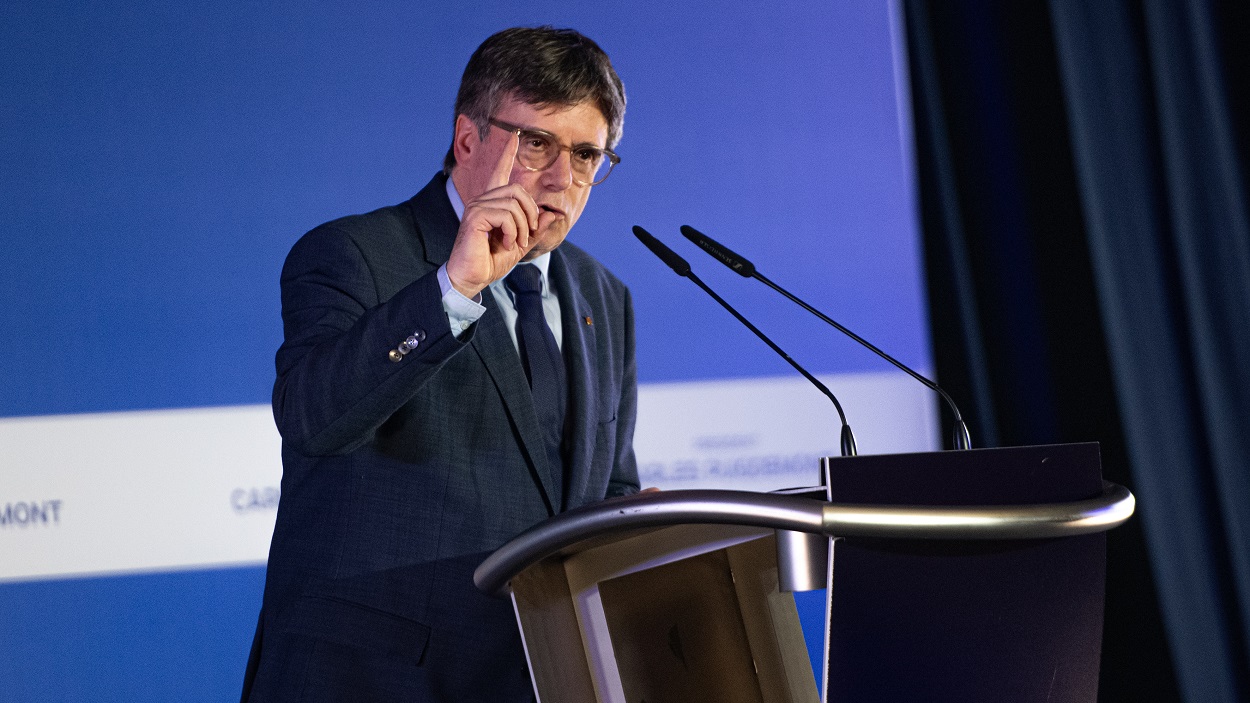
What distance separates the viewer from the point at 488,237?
4.31ft

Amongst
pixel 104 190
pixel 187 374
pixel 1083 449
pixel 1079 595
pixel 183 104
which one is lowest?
pixel 1079 595

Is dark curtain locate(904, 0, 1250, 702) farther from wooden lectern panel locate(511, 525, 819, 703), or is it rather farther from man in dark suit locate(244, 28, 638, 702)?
wooden lectern panel locate(511, 525, 819, 703)

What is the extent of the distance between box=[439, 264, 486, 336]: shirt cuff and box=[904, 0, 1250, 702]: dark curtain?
6.73 feet

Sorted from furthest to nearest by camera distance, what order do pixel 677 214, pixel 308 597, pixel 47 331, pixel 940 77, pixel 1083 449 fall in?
pixel 940 77, pixel 677 214, pixel 47 331, pixel 308 597, pixel 1083 449

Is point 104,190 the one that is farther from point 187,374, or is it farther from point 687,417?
point 687,417

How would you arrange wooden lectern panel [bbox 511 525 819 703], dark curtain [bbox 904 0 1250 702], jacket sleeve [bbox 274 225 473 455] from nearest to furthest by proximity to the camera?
wooden lectern panel [bbox 511 525 819 703]
jacket sleeve [bbox 274 225 473 455]
dark curtain [bbox 904 0 1250 702]

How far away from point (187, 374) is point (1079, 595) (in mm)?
1949

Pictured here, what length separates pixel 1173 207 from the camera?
8.77 feet

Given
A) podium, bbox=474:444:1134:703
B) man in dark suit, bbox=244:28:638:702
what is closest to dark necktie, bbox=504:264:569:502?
man in dark suit, bbox=244:28:638:702

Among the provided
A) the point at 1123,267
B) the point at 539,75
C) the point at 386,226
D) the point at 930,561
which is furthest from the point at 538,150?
the point at 1123,267

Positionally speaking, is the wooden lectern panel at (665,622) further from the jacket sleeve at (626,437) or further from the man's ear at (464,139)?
the man's ear at (464,139)

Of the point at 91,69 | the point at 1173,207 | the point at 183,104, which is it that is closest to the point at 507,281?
the point at 183,104

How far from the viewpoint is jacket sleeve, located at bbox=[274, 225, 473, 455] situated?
125 centimetres

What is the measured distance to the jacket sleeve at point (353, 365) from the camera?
125 centimetres
